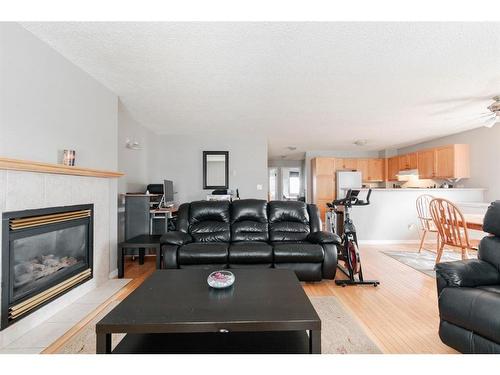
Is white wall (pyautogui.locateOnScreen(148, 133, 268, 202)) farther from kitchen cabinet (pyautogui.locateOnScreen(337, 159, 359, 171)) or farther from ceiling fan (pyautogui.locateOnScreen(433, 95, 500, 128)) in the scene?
ceiling fan (pyautogui.locateOnScreen(433, 95, 500, 128))

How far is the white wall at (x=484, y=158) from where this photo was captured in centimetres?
466

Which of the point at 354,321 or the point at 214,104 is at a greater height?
the point at 214,104

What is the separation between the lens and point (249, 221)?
3510mm

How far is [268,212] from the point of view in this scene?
358 cm

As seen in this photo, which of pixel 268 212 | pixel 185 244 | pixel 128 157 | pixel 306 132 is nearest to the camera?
pixel 185 244

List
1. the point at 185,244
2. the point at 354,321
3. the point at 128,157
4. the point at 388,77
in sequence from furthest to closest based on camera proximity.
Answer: the point at 128,157
the point at 185,244
the point at 388,77
the point at 354,321

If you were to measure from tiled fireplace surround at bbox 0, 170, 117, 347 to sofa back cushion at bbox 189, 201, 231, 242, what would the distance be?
3.35ft

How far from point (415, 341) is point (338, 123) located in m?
3.66

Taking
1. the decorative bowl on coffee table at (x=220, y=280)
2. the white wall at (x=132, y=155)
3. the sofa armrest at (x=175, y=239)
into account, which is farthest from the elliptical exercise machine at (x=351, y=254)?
the white wall at (x=132, y=155)

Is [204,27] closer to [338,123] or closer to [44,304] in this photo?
[44,304]

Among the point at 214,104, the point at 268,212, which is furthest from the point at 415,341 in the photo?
the point at 214,104
